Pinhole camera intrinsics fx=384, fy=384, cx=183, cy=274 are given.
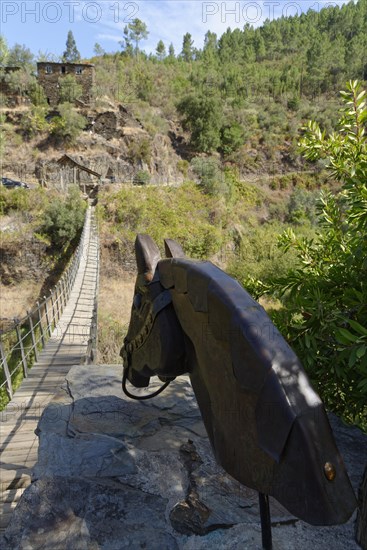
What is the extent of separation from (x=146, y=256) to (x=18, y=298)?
16464mm

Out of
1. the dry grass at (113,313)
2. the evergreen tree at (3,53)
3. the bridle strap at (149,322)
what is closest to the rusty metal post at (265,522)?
the bridle strap at (149,322)

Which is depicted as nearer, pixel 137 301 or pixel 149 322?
pixel 149 322

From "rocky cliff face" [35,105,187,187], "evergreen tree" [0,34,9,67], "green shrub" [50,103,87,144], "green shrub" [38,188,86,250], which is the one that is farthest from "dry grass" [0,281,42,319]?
"evergreen tree" [0,34,9,67]

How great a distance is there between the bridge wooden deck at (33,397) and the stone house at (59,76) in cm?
2376

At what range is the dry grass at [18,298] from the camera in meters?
15.9

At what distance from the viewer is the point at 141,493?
2.21 meters

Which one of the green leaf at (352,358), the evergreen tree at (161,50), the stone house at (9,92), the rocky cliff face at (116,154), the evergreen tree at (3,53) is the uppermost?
the evergreen tree at (161,50)

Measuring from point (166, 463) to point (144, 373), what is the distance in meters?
0.71

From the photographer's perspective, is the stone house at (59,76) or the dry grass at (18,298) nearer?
the dry grass at (18,298)

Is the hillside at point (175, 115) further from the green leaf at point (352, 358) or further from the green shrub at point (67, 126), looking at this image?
the green leaf at point (352, 358)

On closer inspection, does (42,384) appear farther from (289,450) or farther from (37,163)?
(37,163)

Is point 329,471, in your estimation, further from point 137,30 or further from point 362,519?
point 137,30

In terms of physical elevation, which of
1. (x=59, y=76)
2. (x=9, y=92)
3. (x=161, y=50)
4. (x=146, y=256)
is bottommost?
(x=146, y=256)

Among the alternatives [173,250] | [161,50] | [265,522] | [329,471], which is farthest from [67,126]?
[161,50]
